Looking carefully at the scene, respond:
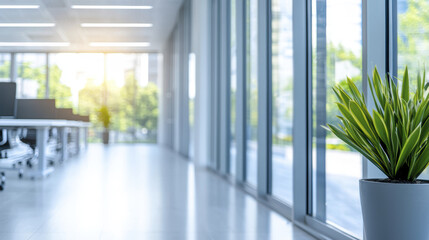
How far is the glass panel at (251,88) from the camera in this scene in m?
4.18

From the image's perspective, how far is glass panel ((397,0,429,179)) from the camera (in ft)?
5.36

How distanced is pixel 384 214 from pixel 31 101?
18.3ft

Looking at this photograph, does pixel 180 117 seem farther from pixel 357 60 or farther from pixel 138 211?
pixel 357 60

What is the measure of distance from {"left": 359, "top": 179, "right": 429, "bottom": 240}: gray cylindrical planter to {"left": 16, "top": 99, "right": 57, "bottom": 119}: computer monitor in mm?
5401

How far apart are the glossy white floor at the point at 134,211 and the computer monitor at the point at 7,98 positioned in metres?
0.79

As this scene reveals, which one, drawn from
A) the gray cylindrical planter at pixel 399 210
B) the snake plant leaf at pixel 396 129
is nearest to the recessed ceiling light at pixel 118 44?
the snake plant leaf at pixel 396 129

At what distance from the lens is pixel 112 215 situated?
3.00m

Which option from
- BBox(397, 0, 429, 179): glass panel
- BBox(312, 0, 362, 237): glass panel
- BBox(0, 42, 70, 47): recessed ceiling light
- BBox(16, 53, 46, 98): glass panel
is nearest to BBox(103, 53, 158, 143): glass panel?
BBox(16, 53, 46, 98): glass panel

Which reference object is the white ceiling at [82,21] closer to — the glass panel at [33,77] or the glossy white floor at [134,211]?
the glass panel at [33,77]

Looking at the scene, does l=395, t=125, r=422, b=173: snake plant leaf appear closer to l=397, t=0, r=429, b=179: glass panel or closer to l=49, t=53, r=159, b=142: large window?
l=397, t=0, r=429, b=179: glass panel

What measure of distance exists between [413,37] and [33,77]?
11.9 metres

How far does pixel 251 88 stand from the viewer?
4.35 metres

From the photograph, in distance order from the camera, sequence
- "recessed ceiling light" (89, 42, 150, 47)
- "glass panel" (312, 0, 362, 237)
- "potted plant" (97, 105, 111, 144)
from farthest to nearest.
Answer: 1. "potted plant" (97, 105, 111, 144)
2. "recessed ceiling light" (89, 42, 150, 47)
3. "glass panel" (312, 0, 362, 237)

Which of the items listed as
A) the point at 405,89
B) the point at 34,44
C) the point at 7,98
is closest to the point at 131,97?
the point at 34,44
